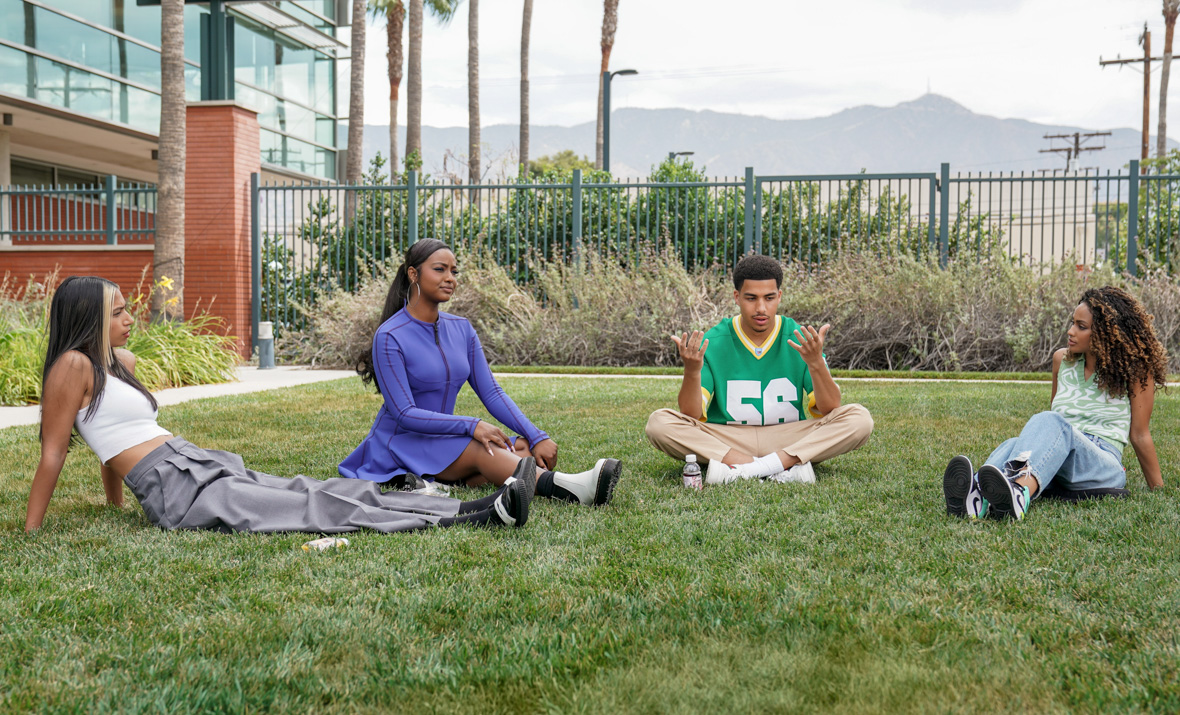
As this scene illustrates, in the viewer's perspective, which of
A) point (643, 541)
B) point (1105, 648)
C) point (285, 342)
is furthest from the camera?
point (285, 342)

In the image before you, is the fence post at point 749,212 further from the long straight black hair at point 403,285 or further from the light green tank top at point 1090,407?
the long straight black hair at point 403,285

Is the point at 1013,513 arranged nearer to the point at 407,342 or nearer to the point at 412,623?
the point at 412,623

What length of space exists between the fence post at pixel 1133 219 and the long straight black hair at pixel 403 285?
12.0 meters

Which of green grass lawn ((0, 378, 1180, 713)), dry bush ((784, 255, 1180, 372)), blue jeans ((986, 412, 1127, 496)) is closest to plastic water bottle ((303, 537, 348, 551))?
green grass lawn ((0, 378, 1180, 713))

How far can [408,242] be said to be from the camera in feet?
49.1

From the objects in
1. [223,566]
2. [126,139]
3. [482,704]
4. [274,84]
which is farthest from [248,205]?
[482,704]

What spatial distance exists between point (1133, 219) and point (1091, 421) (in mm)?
10700

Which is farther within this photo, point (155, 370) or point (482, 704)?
point (155, 370)

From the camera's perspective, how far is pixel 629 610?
2793 mm

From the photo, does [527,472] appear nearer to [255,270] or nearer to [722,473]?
[722,473]

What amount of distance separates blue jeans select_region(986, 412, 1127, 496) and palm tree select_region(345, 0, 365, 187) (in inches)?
736

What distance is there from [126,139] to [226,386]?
12625 mm

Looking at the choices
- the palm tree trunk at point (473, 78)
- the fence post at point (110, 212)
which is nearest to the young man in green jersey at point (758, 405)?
the fence post at point (110, 212)

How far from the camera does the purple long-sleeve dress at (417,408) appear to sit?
451cm
